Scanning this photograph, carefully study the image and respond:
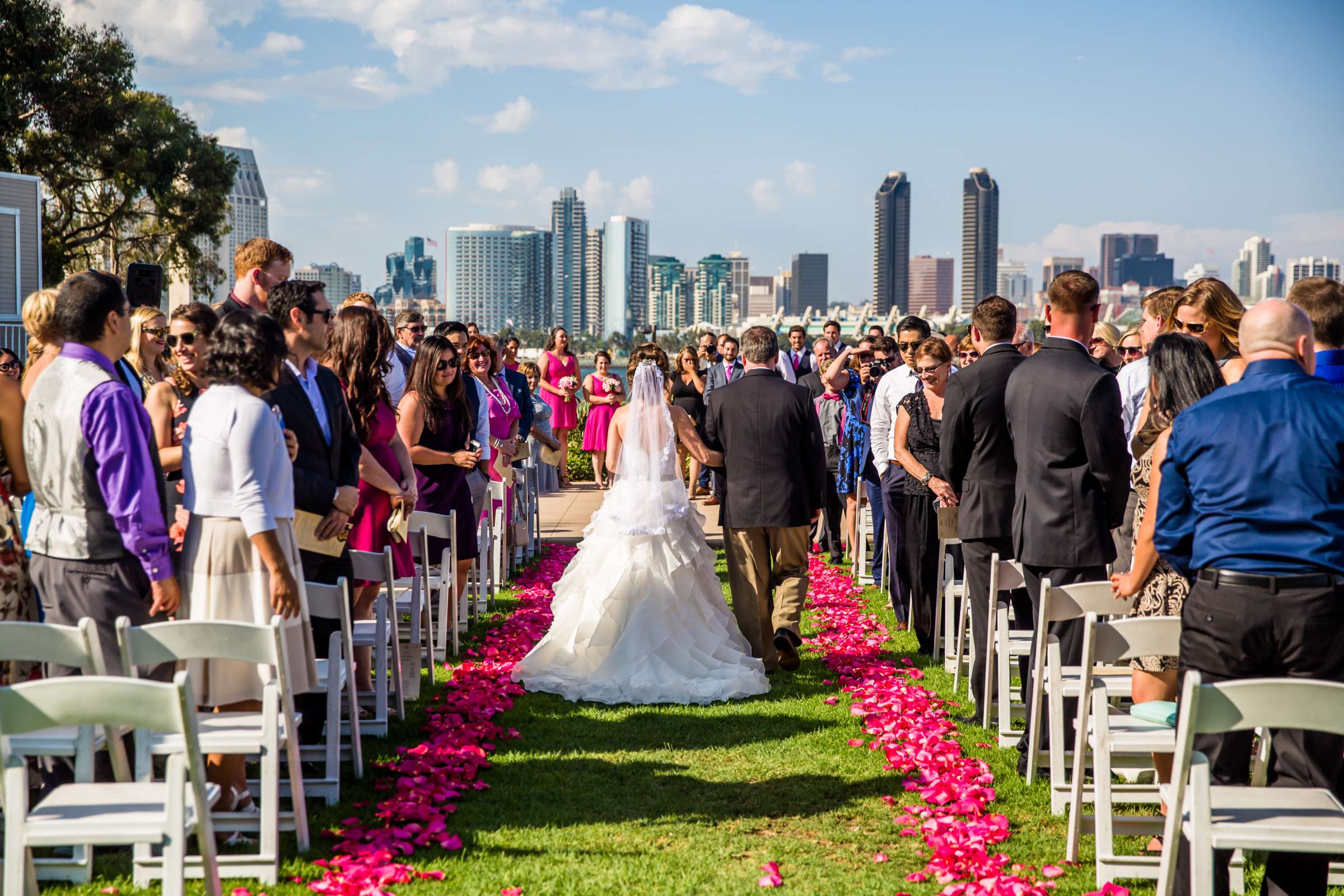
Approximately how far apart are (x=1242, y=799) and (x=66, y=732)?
3.83 metres

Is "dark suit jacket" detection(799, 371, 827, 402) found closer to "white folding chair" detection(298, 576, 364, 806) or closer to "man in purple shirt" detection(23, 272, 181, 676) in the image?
"white folding chair" detection(298, 576, 364, 806)

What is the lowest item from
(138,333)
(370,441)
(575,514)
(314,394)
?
(575,514)

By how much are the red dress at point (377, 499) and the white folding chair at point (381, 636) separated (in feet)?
0.66

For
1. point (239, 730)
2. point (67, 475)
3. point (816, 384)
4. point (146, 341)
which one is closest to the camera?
point (239, 730)

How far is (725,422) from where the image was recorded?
7672mm

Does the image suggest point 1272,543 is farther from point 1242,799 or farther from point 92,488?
point 92,488

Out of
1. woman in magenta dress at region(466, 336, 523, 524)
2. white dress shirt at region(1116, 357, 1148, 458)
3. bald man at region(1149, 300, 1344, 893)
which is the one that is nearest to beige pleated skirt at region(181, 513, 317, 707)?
bald man at region(1149, 300, 1344, 893)

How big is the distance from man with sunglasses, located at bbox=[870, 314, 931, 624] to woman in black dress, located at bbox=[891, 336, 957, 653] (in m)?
0.15

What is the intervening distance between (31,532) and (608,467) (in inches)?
148

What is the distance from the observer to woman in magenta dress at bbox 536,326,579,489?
18.4 meters

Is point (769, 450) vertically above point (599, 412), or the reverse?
point (599, 412)

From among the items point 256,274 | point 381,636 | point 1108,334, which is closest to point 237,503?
point 381,636

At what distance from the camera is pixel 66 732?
4121 millimetres

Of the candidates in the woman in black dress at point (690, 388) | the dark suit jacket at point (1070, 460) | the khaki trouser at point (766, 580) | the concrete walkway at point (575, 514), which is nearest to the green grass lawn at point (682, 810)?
the khaki trouser at point (766, 580)
